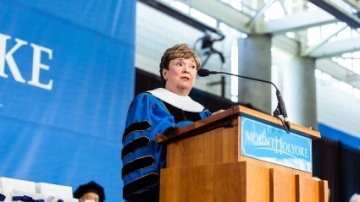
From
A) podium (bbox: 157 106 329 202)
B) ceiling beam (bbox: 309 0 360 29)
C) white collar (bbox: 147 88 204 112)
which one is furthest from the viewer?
ceiling beam (bbox: 309 0 360 29)

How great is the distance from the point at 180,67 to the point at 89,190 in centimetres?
261

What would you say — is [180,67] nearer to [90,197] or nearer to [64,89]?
[90,197]

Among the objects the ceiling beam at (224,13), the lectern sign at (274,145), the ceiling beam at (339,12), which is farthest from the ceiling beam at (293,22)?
the lectern sign at (274,145)

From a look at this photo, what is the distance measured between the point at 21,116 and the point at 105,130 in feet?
2.72

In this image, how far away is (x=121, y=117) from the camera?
5.84m

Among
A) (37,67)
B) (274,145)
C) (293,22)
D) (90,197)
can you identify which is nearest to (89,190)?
(90,197)

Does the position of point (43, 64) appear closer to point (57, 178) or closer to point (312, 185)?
point (57, 178)

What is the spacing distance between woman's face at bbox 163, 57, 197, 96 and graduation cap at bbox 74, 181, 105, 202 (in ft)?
8.15

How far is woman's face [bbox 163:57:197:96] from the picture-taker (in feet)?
8.41

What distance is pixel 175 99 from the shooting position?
2.58 metres

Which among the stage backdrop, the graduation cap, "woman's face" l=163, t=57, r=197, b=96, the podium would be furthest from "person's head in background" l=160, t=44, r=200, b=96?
the stage backdrop

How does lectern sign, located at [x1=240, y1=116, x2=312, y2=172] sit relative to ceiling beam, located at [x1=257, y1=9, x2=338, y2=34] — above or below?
below

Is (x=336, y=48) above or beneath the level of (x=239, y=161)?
above

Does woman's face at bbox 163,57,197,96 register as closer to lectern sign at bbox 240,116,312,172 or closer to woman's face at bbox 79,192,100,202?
lectern sign at bbox 240,116,312,172
